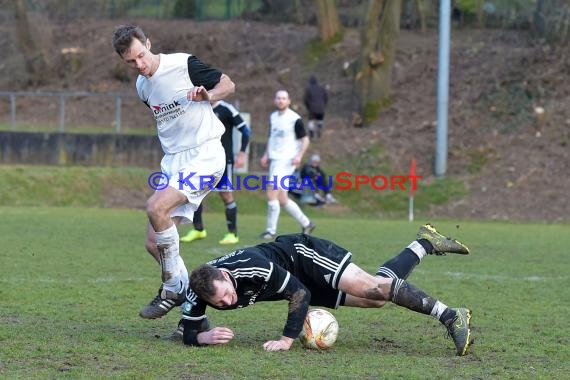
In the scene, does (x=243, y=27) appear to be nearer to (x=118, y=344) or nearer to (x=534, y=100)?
(x=534, y=100)

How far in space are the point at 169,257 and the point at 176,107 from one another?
1139mm

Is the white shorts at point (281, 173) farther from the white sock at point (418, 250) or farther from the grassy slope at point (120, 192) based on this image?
the grassy slope at point (120, 192)

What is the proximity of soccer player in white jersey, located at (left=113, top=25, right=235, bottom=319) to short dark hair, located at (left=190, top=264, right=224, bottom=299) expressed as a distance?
107cm

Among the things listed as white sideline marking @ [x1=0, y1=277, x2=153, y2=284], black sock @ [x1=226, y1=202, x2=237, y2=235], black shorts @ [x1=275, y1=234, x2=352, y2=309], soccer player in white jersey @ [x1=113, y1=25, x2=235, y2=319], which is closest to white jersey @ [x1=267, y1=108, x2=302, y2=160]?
black sock @ [x1=226, y1=202, x2=237, y2=235]

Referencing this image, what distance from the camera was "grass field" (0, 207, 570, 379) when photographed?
5836 mm

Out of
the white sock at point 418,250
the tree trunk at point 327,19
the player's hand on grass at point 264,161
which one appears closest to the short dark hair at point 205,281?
the white sock at point 418,250

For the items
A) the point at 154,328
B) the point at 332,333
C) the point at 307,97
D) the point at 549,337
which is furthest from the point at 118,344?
the point at 307,97

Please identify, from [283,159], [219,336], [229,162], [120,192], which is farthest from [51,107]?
[219,336]

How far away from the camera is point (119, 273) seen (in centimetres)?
1032

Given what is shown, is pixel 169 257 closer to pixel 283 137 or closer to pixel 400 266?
pixel 400 266

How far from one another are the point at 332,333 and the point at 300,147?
8.39 metres

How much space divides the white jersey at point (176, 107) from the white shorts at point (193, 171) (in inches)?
2.4

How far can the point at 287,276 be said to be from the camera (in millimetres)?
6469

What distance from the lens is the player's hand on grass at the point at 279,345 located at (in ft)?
21.0
